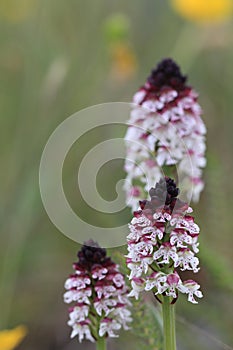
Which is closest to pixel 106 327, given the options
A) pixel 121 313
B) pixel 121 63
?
pixel 121 313

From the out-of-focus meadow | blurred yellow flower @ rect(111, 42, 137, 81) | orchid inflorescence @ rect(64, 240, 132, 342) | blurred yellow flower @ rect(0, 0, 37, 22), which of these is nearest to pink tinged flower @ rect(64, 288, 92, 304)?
orchid inflorescence @ rect(64, 240, 132, 342)

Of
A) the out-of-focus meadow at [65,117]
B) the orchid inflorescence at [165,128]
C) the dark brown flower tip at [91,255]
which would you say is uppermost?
the out-of-focus meadow at [65,117]

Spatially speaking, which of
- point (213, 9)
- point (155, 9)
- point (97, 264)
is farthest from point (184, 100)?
point (155, 9)

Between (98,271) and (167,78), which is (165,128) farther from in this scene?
(98,271)

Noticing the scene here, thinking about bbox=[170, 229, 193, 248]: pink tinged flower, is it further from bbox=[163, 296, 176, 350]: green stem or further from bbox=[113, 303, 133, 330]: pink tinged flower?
bbox=[113, 303, 133, 330]: pink tinged flower

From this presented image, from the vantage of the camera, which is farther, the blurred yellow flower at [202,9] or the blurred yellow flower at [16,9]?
the blurred yellow flower at [16,9]

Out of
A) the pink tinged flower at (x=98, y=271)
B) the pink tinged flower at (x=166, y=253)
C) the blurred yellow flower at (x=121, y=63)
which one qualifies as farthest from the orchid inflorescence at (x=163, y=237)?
the blurred yellow flower at (x=121, y=63)

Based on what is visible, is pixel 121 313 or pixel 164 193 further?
pixel 121 313

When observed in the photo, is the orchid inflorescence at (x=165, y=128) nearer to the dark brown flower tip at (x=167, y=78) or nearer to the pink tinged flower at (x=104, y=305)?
the dark brown flower tip at (x=167, y=78)
